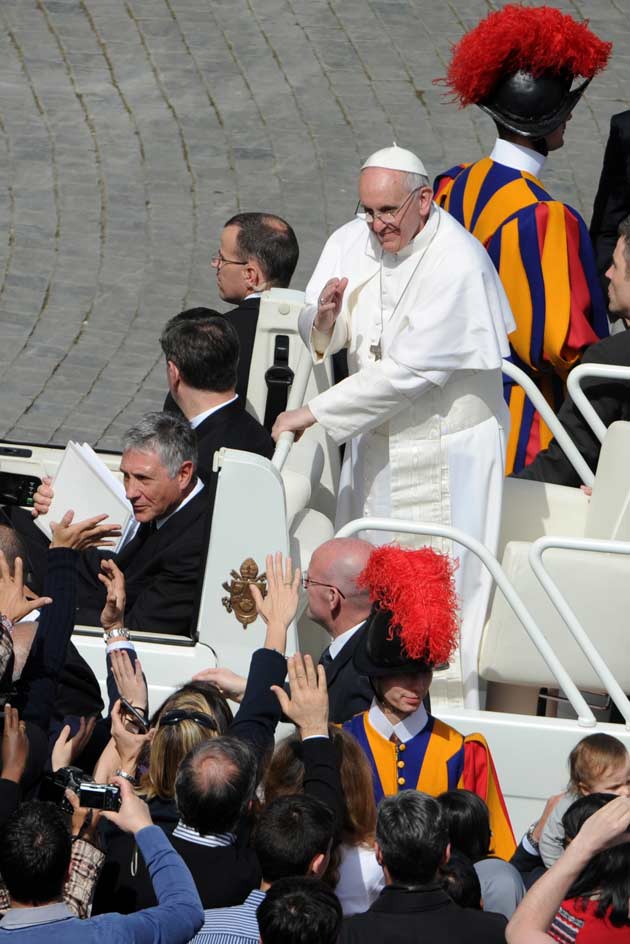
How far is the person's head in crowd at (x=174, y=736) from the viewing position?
4168 millimetres

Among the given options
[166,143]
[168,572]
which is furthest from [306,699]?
[166,143]

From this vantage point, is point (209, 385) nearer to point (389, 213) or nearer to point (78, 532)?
point (389, 213)

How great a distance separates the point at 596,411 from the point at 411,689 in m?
1.84

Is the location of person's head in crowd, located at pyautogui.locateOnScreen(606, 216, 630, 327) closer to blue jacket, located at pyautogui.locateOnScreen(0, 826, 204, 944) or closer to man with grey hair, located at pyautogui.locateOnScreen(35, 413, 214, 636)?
man with grey hair, located at pyautogui.locateOnScreen(35, 413, 214, 636)

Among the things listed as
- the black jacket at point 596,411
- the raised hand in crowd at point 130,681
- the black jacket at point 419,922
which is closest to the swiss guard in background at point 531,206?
the black jacket at point 596,411

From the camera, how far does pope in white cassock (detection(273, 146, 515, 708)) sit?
18.6ft

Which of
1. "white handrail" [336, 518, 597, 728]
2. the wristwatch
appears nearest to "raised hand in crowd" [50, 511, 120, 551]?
the wristwatch

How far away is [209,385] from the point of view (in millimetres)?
5926

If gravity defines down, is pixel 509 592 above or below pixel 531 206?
below

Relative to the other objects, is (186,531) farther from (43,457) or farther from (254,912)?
(254,912)

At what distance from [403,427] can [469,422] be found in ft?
0.74

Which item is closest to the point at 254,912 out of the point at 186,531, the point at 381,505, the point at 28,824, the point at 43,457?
the point at 28,824

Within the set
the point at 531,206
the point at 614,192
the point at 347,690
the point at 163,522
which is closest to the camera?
the point at 347,690

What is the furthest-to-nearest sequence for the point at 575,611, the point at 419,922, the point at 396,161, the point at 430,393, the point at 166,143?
the point at 166,143, the point at 430,393, the point at 396,161, the point at 575,611, the point at 419,922
